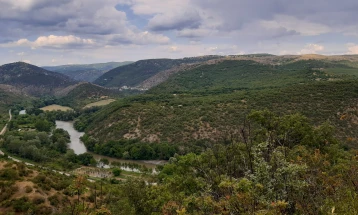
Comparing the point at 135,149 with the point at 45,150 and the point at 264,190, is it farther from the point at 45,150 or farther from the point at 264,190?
the point at 264,190

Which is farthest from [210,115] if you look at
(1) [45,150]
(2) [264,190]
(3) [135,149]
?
(2) [264,190]

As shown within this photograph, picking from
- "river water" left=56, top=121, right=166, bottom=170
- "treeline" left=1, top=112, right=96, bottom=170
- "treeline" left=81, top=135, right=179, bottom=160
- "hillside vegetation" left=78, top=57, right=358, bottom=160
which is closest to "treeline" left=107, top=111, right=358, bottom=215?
"hillside vegetation" left=78, top=57, right=358, bottom=160

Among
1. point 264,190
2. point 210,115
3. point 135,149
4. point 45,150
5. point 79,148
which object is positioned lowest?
point 79,148

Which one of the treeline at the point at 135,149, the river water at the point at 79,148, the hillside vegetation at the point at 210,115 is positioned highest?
the hillside vegetation at the point at 210,115

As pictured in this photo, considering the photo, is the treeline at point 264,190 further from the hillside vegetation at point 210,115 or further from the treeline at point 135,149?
the treeline at point 135,149

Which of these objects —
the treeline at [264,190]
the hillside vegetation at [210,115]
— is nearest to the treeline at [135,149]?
the hillside vegetation at [210,115]

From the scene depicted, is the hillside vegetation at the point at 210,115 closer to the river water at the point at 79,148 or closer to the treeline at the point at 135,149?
the treeline at the point at 135,149

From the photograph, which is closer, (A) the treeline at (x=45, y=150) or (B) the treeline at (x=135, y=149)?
(A) the treeline at (x=45, y=150)

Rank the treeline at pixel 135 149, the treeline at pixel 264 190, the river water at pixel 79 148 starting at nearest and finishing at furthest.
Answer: the treeline at pixel 264 190
the river water at pixel 79 148
the treeline at pixel 135 149

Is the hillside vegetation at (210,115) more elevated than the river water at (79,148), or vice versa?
the hillside vegetation at (210,115)

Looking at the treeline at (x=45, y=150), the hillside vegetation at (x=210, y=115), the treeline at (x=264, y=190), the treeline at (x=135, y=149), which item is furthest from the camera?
the treeline at (x=135, y=149)

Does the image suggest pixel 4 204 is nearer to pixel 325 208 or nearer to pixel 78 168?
pixel 325 208

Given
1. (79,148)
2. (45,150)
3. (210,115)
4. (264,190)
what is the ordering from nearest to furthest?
(264,190) < (45,150) < (210,115) < (79,148)
